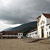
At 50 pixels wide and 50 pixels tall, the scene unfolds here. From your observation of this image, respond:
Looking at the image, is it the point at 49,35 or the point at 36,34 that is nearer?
the point at 49,35

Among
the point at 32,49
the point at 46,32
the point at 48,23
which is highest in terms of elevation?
the point at 48,23

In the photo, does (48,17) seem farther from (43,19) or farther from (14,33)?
(14,33)

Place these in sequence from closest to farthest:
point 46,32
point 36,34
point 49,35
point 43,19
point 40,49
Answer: point 40,49 → point 49,35 → point 46,32 → point 43,19 → point 36,34

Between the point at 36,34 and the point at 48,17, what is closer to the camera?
the point at 48,17

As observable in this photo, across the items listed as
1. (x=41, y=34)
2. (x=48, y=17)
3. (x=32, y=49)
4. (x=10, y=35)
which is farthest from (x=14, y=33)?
(x=32, y=49)

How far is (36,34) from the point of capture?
6725cm

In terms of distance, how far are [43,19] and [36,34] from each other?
11025 millimetres

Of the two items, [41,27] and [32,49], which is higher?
[41,27]

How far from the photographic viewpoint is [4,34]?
82.2m

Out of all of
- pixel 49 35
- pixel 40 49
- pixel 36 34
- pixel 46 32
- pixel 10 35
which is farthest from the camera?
pixel 10 35

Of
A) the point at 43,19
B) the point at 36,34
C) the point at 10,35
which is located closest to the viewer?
the point at 43,19

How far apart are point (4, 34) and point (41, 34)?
92.1 feet

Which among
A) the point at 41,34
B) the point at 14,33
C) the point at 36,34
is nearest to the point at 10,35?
the point at 14,33

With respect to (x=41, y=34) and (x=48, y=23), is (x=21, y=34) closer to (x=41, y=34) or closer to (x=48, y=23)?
(x=41, y=34)
